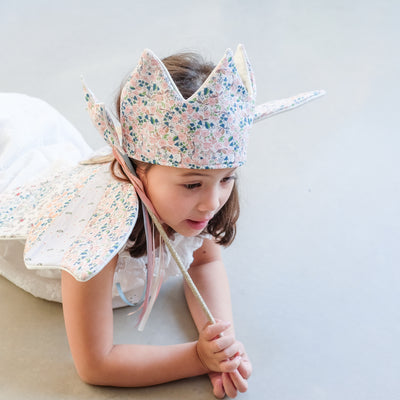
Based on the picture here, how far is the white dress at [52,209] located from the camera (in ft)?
2.80

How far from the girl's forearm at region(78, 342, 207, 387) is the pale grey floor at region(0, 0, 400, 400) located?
26 millimetres

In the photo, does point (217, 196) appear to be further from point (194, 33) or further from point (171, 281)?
point (194, 33)

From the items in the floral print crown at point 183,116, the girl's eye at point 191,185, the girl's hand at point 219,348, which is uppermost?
the floral print crown at point 183,116

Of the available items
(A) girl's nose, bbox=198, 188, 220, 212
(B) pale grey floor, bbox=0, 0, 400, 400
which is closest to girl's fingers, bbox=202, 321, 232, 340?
(B) pale grey floor, bbox=0, 0, 400, 400

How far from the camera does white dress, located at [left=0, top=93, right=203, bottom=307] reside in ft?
2.80

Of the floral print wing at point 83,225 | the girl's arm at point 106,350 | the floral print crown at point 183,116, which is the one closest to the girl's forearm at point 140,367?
the girl's arm at point 106,350

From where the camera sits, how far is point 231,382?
39.0 inches

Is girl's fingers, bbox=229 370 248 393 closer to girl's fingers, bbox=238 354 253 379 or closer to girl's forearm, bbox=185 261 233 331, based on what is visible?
girl's fingers, bbox=238 354 253 379

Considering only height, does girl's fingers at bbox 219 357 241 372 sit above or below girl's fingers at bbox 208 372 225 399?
A: above

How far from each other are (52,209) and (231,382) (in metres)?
0.43

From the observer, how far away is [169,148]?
33.3 inches

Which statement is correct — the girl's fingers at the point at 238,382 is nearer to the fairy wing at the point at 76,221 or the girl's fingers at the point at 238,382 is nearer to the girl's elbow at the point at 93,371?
the girl's elbow at the point at 93,371

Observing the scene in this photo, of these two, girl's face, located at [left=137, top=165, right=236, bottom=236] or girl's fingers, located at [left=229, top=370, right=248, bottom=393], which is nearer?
girl's face, located at [left=137, top=165, right=236, bottom=236]

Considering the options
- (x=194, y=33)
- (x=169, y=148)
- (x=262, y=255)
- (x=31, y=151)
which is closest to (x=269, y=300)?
(x=262, y=255)
